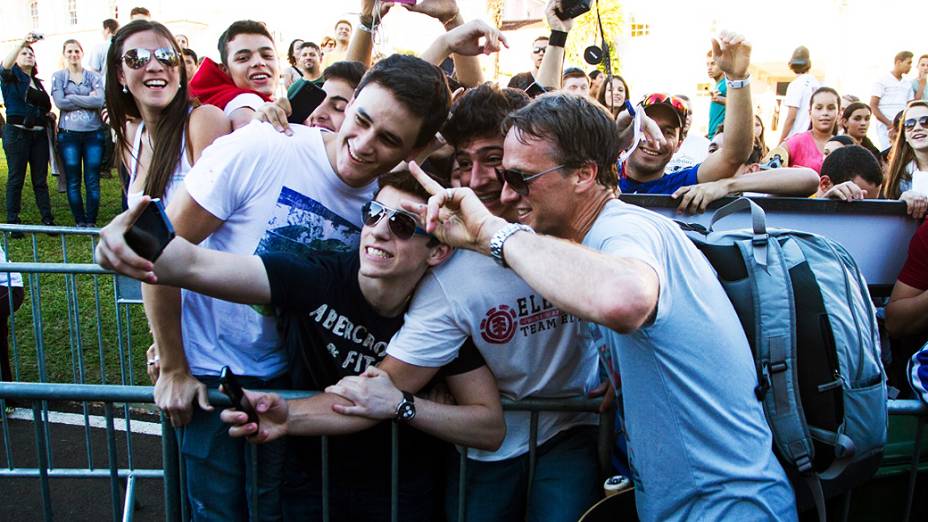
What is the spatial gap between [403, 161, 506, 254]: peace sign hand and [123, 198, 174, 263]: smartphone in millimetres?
726

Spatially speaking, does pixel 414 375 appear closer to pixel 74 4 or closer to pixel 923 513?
pixel 923 513

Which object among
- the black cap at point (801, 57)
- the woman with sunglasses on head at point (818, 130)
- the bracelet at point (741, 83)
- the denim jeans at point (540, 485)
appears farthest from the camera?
the black cap at point (801, 57)

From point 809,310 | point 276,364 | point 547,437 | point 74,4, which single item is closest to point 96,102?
point 276,364

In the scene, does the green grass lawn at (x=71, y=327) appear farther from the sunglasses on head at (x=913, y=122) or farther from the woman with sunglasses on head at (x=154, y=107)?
the sunglasses on head at (x=913, y=122)

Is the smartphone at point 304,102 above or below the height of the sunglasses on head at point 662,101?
below

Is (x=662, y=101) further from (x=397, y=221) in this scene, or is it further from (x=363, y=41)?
(x=397, y=221)

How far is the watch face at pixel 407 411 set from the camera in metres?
2.29

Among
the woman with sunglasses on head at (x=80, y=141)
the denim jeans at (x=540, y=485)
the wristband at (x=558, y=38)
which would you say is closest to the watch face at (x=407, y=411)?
the denim jeans at (x=540, y=485)

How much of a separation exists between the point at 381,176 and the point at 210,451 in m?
1.14

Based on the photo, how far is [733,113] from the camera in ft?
11.5

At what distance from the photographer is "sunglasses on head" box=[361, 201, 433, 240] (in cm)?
235

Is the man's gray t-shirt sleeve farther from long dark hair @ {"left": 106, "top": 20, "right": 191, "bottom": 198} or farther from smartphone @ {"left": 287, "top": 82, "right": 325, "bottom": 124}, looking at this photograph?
smartphone @ {"left": 287, "top": 82, "right": 325, "bottom": 124}

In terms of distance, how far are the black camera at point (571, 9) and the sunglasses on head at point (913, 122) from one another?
9.30ft

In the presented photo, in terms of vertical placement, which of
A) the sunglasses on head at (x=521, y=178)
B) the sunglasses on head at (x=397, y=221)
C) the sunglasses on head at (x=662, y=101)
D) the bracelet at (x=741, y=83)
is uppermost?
the bracelet at (x=741, y=83)
